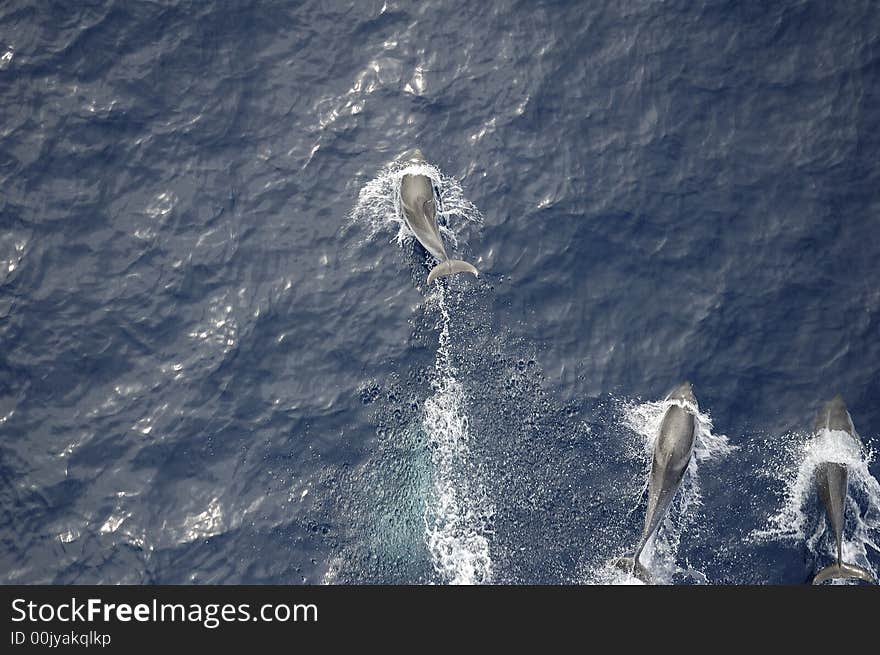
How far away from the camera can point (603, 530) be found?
118ft

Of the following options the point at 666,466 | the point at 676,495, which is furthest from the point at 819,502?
the point at 666,466

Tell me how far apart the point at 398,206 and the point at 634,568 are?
18.6 meters

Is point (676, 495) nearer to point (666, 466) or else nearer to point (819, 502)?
point (666, 466)

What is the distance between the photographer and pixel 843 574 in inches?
1363

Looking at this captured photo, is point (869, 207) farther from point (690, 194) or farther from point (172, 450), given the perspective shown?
point (172, 450)

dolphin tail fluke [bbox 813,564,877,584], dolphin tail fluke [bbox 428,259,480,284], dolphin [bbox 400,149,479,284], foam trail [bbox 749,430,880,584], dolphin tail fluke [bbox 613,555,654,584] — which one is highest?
dolphin [bbox 400,149,479,284]

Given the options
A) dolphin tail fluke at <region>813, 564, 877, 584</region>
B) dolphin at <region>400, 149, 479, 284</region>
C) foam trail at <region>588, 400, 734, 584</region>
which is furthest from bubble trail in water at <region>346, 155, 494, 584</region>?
dolphin tail fluke at <region>813, 564, 877, 584</region>

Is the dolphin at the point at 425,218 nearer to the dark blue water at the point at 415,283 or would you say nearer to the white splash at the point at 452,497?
the dark blue water at the point at 415,283

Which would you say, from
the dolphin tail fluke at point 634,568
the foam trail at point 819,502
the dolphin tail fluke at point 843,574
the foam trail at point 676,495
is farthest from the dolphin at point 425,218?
the dolphin tail fluke at point 843,574

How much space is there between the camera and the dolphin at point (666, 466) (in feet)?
116

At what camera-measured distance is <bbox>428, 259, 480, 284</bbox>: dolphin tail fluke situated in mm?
37312

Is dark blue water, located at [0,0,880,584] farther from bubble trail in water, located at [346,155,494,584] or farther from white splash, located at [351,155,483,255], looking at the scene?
white splash, located at [351,155,483,255]

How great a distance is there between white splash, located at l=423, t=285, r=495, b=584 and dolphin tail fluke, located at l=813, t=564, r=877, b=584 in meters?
13.5
